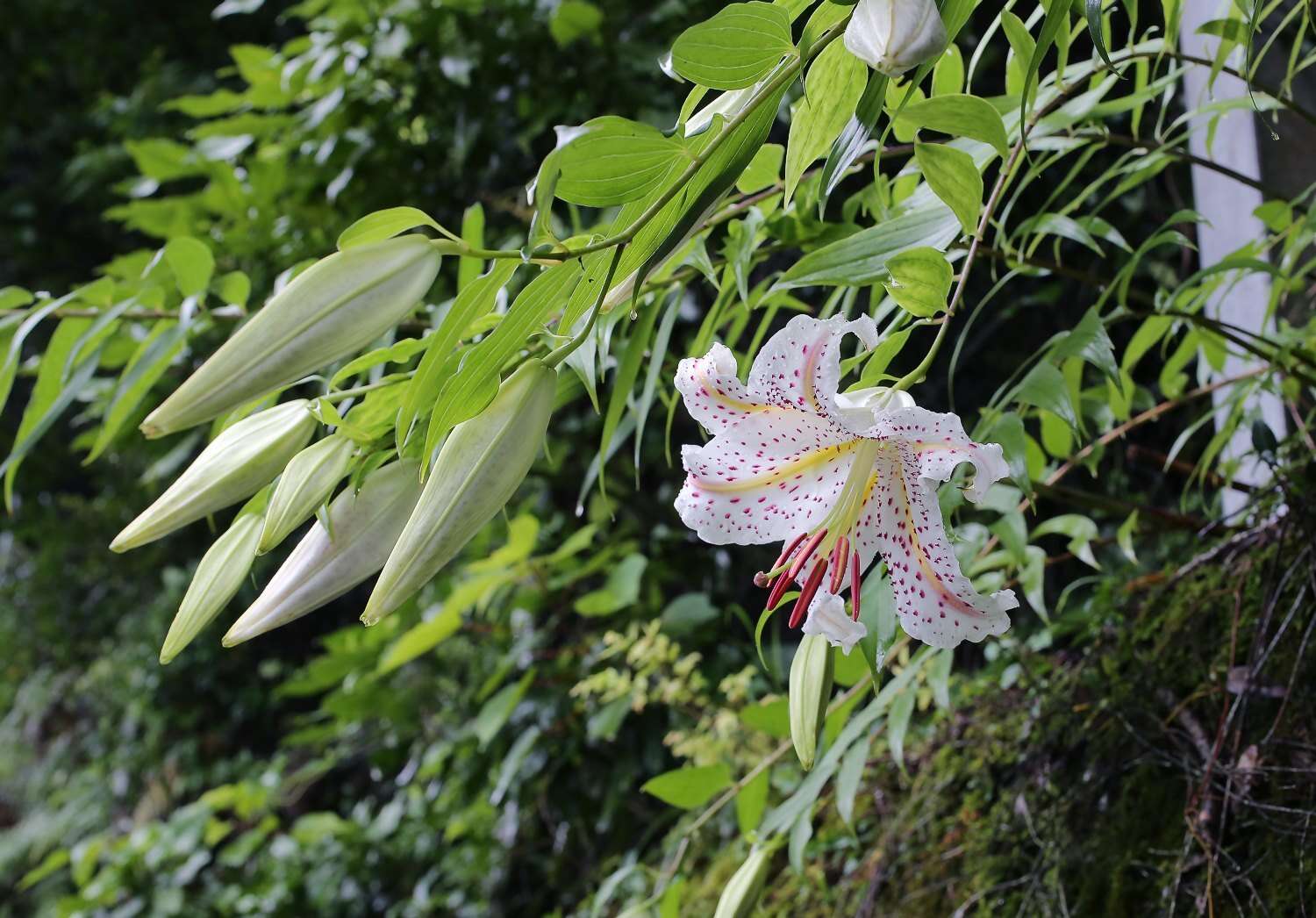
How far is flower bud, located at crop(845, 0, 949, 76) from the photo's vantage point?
0.29 m

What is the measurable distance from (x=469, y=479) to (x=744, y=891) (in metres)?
0.36

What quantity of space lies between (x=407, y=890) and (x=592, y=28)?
43.6 inches

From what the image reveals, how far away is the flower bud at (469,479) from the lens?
347 mm

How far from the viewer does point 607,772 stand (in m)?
1.25

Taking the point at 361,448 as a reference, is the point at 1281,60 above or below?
below

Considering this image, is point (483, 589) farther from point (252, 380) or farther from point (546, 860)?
point (252, 380)

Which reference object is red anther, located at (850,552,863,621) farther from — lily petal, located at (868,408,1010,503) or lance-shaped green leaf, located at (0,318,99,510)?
lance-shaped green leaf, located at (0,318,99,510)

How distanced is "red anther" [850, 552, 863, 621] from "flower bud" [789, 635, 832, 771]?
0.03 meters

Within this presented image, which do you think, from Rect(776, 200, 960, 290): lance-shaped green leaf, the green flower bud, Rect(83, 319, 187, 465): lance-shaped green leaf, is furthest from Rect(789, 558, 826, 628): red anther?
Rect(83, 319, 187, 465): lance-shaped green leaf

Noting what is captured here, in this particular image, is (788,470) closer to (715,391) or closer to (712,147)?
(715,391)

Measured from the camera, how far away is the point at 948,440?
1.23ft

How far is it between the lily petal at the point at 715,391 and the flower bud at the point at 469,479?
0.22 feet

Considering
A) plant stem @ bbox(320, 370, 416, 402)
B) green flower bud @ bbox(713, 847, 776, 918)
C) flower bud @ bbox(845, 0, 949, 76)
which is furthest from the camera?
green flower bud @ bbox(713, 847, 776, 918)

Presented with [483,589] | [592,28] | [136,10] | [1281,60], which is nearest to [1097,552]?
[1281,60]
